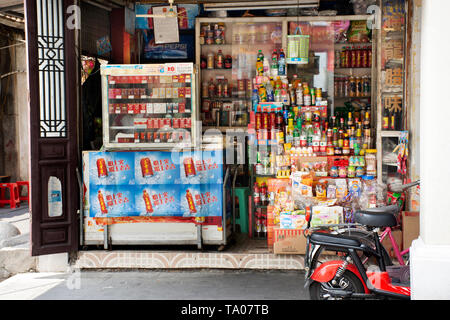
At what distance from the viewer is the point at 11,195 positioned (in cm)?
1056

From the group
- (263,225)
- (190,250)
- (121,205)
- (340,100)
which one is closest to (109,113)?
(121,205)

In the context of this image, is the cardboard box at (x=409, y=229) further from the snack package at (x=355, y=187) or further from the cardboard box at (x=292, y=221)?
the cardboard box at (x=292, y=221)

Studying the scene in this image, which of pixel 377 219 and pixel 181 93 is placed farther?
pixel 181 93

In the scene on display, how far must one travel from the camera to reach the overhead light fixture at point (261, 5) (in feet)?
24.8

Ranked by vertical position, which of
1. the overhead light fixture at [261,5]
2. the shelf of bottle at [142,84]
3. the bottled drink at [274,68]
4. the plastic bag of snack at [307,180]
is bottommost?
the plastic bag of snack at [307,180]

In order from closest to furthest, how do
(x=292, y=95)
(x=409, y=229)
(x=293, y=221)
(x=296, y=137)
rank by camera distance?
(x=409, y=229) → (x=293, y=221) → (x=296, y=137) → (x=292, y=95)

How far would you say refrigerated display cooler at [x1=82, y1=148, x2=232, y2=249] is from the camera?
20.2ft

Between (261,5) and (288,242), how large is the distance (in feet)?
12.5

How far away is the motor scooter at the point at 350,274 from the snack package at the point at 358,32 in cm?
416

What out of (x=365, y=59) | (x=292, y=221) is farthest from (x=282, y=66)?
(x=292, y=221)

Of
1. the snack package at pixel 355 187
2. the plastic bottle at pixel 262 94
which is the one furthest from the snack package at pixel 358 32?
the snack package at pixel 355 187

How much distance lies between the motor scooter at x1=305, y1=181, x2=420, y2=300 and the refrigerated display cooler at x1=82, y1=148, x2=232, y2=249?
6.81 feet

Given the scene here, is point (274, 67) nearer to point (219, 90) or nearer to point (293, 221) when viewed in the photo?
point (219, 90)

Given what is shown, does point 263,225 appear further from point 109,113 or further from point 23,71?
point 23,71
